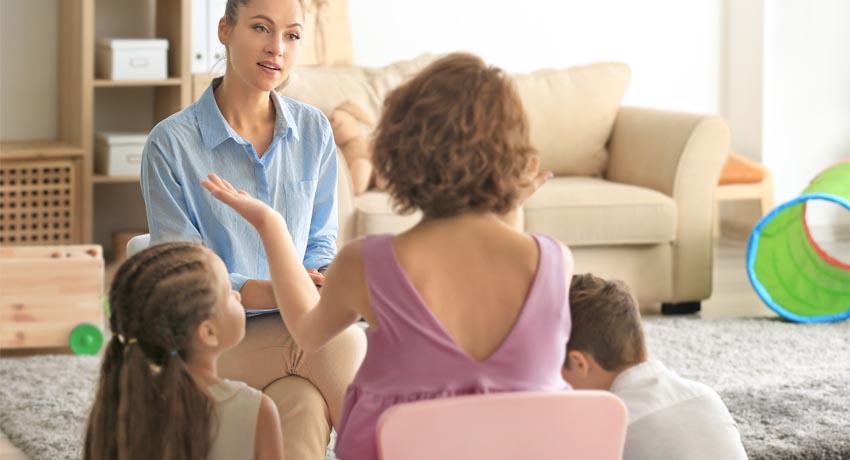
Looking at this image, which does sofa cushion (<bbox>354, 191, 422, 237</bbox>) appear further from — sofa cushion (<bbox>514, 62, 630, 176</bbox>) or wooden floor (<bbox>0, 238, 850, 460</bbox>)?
wooden floor (<bbox>0, 238, 850, 460</bbox>)

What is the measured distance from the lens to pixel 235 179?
7.19 ft

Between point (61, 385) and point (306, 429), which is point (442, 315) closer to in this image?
point (306, 429)

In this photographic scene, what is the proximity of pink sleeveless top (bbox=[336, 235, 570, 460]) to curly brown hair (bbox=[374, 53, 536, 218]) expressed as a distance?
0.27 ft

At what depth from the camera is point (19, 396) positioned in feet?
11.2

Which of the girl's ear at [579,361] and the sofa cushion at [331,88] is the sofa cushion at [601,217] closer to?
the sofa cushion at [331,88]

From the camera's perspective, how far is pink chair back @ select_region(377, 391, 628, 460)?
1.41 meters

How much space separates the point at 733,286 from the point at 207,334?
12.7 ft

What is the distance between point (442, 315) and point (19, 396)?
2.23 m

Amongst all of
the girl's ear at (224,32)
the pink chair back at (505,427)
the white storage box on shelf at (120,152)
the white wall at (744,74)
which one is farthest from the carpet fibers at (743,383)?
the white wall at (744,74)

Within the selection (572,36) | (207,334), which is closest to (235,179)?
(207,334)

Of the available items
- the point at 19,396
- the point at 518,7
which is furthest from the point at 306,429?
the point at 518,7

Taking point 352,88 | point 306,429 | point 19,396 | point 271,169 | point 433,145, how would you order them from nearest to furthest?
point 433,145, point 306,429, point 271,169, point 19,396, point 352,88

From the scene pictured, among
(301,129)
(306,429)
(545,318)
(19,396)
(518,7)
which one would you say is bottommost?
(19,396)

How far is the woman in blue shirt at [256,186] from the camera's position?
83.1 inches
